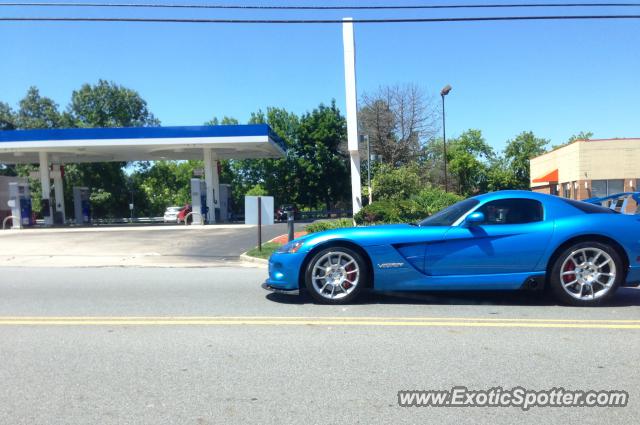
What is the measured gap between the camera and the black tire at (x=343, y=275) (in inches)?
242

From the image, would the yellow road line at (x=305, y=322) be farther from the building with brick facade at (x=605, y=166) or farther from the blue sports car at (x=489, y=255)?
the building with brick facade at (x=605, y=166)

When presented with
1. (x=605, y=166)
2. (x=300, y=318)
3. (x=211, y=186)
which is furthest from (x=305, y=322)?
(x=605, y=166)

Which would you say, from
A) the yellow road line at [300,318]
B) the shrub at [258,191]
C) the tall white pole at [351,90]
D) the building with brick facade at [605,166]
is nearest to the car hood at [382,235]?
the yellow road line at [300,318]

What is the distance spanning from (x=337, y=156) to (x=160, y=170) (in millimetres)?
23010

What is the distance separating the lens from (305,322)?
218 inches

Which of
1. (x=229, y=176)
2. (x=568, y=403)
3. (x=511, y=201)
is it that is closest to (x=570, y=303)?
(x=511, y=201)

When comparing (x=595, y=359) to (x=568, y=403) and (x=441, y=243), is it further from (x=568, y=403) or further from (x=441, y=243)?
(x=441, y=243)

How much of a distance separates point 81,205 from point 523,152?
5225 cm

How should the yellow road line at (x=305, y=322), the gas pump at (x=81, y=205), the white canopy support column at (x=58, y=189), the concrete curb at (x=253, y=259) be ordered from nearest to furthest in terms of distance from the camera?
1. the yellow road line at (x=305, y=322)
2. the concrete curb at (x=253, y=259)
3. the white canopy support column at (x=58, y=189)
4. the gas pump at (x=81, y=205)

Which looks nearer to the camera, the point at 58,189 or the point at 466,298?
the point at 466,298

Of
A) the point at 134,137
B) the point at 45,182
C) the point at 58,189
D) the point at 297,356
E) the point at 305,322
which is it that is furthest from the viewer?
the point at 58,189

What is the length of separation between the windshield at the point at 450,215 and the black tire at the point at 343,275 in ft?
3.29

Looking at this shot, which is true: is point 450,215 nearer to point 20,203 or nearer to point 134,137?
point 134,137

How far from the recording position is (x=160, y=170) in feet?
182
